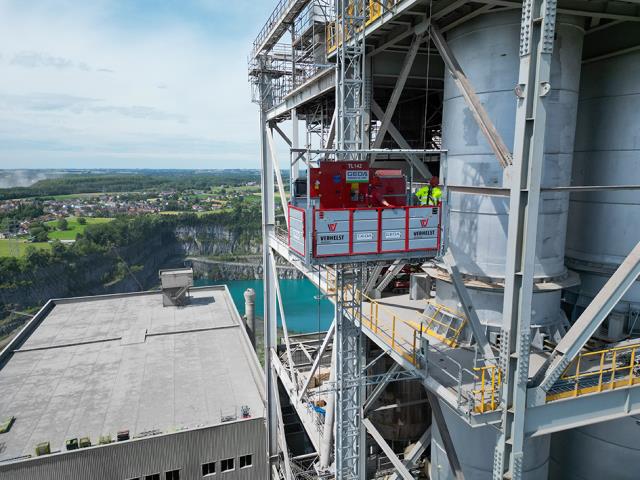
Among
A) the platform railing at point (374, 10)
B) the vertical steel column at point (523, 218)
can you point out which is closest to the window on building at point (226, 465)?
the vertical steel column at point (523, 218)

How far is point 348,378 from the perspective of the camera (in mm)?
12805

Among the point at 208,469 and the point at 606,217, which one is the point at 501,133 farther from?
the point at 208,469

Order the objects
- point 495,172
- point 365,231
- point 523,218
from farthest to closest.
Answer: point 495,172 < point 365,231 < point 523,218

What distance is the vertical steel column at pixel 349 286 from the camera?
12.3 meters

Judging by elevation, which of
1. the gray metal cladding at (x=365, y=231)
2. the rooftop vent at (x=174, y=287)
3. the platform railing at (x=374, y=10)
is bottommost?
the rooftop vent at (x=174, y=287)

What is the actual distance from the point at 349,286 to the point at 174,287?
1174 inches

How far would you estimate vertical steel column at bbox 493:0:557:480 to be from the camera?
7.07 metres

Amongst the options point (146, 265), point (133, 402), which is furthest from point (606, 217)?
point (146, 265)

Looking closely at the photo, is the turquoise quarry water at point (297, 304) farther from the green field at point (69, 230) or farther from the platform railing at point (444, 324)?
the platform railing at point (444, 324)

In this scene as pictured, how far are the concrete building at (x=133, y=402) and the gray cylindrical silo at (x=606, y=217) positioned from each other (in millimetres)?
16146

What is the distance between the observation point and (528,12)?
23.1 feet

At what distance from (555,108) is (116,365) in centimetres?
2837

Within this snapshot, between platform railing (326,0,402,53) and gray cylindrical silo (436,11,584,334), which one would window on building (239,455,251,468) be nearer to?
gray cylindrical silo (436,11,584,334)

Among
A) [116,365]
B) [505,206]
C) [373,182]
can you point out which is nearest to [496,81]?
[505,206]
